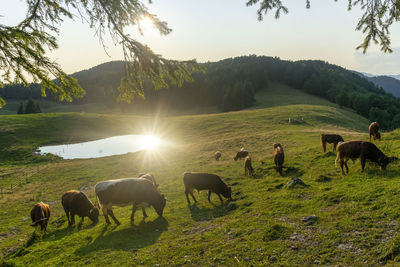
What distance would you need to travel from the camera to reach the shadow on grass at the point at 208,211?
11.7 metres

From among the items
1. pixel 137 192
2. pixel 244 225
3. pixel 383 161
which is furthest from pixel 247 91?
pixel 244 225

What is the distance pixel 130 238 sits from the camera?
1002cm

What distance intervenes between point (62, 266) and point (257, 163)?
53.6 feet

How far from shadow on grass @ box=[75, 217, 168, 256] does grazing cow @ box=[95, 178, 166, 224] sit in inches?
33.2

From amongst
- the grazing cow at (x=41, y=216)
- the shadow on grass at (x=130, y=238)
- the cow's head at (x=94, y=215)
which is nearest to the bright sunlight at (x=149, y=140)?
the grazing cow at (x=41, y=216)

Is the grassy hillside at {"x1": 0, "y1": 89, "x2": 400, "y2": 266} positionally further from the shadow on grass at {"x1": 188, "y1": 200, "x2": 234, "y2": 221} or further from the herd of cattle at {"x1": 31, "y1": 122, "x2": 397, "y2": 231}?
the herd of cattle at {"x1": 31, "y1": 122, "x2": 397, "y2": 231}

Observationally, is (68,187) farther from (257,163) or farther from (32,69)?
(32,69)

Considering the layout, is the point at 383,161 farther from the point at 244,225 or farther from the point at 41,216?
the point at 41,216

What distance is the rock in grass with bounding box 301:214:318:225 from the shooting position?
8.45 meters

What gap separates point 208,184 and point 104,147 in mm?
38170

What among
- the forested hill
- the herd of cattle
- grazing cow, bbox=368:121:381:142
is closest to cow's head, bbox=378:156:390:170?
the herd of cattle

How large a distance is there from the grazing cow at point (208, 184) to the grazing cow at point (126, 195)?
102 inches

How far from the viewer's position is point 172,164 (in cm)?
2809

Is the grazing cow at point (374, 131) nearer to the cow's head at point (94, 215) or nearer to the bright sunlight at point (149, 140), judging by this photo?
the cow's head at point (94, 215)
